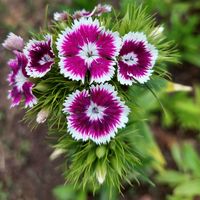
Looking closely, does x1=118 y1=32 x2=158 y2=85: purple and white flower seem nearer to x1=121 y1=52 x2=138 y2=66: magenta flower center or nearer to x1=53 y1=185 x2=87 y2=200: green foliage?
x1=121 y1=52 x2=138 y2=66: magenta flower center

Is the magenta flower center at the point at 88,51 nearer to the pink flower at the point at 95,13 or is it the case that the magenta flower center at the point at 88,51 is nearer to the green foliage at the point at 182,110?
the pink flower at the point at 95,13

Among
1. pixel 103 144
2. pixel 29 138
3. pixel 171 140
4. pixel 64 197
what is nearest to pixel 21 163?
pixel 29 138

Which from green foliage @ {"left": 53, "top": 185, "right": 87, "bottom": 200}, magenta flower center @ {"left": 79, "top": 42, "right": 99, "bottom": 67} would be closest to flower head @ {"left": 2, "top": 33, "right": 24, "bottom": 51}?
magenta flower center @ {"left": 79, "top": 42, "right": 99, "bottom": 67}

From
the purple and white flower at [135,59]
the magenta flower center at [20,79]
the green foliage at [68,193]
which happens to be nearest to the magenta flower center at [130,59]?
the purple and white flower at [135,59]

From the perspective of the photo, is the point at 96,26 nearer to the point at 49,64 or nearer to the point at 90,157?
the point at 49,64

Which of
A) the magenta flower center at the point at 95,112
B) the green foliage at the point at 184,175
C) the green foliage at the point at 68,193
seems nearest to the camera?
the magenta flower center at the point at 95,112
